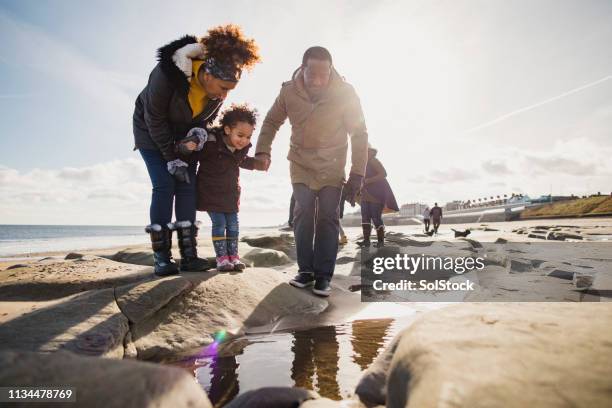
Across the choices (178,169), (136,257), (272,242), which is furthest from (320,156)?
(272,242)

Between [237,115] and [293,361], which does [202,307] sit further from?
[237,115]

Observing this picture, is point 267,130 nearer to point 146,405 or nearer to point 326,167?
point 326,167

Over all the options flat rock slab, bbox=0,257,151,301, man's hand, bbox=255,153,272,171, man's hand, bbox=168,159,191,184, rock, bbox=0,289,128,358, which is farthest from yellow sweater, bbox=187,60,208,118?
rock, bbox=0,289,128,358

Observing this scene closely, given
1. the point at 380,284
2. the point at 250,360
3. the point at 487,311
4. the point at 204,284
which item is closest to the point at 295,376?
the point at 250,360

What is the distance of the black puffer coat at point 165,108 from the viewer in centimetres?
251

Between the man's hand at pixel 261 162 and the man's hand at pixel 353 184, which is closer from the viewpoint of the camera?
the man's hand at pixel 353 184

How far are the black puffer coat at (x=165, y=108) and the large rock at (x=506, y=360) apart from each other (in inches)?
91.2

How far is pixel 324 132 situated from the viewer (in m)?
2.95

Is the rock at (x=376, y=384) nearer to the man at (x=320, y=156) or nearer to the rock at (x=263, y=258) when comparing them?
the man at (x=320, y=156)

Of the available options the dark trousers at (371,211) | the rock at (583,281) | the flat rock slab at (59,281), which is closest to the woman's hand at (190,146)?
the flat rock slab at (59,281)

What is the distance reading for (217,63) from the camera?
257 cm

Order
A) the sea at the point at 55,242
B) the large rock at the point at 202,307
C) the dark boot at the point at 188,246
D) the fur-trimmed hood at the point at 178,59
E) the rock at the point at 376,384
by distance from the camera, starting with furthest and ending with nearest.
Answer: the sea at the point at 55,242, the dark boot at the point at 188,246, the fur-trimmed hood at the point at 178,59, the large rock at the point at 202,307, the rock at the point at 376,384

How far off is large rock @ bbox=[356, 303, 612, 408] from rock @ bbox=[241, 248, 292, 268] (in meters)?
3.70

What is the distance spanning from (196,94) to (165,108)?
0.90 ft
